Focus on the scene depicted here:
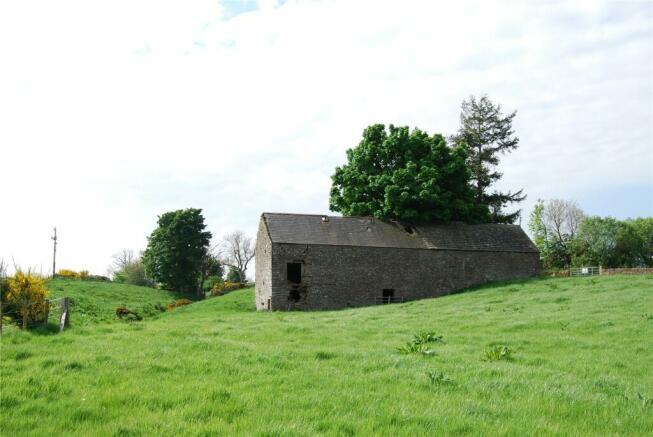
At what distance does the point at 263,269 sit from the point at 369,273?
8019 mm

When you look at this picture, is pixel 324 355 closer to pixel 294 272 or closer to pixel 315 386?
pixel 315 386

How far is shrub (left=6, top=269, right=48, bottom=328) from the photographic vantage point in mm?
17344

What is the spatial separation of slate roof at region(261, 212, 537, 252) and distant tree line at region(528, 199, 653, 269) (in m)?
32.9

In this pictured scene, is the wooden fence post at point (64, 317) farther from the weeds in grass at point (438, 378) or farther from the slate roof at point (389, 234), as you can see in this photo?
the slate roof at point (389, 234)

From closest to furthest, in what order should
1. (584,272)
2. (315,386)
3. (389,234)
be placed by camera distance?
1. (315,386)
2. (389,234)
3. (584,272)

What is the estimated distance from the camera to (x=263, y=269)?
4325 cm

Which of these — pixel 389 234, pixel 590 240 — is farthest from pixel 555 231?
pixel 389 234

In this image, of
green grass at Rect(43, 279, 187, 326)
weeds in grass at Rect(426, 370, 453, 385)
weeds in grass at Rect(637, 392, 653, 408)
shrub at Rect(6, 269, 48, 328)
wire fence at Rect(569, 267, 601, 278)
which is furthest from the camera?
wire fence at Rect(569, 267, 601, 278)

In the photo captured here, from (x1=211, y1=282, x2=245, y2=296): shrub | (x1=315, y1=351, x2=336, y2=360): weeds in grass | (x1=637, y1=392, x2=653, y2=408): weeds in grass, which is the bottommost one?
Result: (x1=637, y1=392, x2=653, y2=408): weeds in grass

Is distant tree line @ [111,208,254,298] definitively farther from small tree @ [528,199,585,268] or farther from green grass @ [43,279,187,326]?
small tree @ [528,199,585,268]

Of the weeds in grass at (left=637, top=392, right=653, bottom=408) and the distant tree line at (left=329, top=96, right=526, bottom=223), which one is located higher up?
the distant tree line at (left=329, top=96, right=526, bottom=223)

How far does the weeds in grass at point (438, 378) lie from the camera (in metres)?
10.3

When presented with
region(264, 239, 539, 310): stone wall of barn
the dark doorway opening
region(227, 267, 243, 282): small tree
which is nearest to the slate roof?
region(264, 239, 539, 310): stone wall of barn

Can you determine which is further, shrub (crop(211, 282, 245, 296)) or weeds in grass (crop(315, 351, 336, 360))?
shrub (crop(211, 282, 245, 296))
